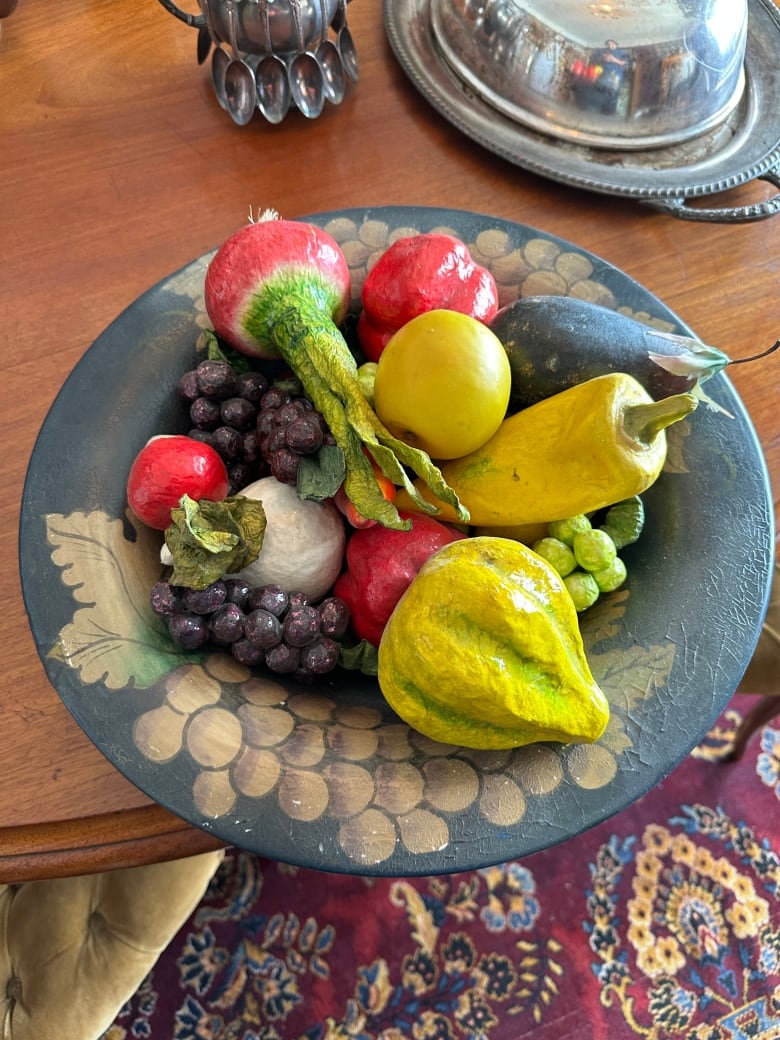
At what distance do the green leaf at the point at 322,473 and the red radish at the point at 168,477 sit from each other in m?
0.06

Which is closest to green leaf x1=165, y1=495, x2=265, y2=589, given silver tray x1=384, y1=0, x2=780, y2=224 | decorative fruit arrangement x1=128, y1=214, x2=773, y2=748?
decorative fruit arrangement x1=128, y1=214, x2=773, y2=748

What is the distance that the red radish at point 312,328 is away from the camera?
452mm

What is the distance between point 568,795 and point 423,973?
67 cm

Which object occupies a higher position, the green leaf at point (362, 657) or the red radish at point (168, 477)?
the red radish at point (168, 477)

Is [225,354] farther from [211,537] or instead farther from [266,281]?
[211,537]

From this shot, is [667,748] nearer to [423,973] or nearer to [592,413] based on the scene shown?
[592,413]

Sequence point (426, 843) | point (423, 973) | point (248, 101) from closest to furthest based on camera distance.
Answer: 1. point (426, 843)
2. point (248, 101)
3. point (423, 973)

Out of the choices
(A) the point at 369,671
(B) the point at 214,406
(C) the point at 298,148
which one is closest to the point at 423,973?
(A) the point at 369,671

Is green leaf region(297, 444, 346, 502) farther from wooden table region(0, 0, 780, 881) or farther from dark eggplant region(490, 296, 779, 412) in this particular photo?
wooden table region(0, 0, 780, 881)

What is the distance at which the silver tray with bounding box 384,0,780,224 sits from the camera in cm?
76

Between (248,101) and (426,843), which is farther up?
(248,101)

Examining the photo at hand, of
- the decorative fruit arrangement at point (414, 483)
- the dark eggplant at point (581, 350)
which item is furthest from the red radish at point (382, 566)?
the dark eggplant at point (581, 350)

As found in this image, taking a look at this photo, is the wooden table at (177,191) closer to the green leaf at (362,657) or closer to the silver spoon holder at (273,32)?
the silver spoon holder at (273,32)

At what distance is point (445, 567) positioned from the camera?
42 centimetres
